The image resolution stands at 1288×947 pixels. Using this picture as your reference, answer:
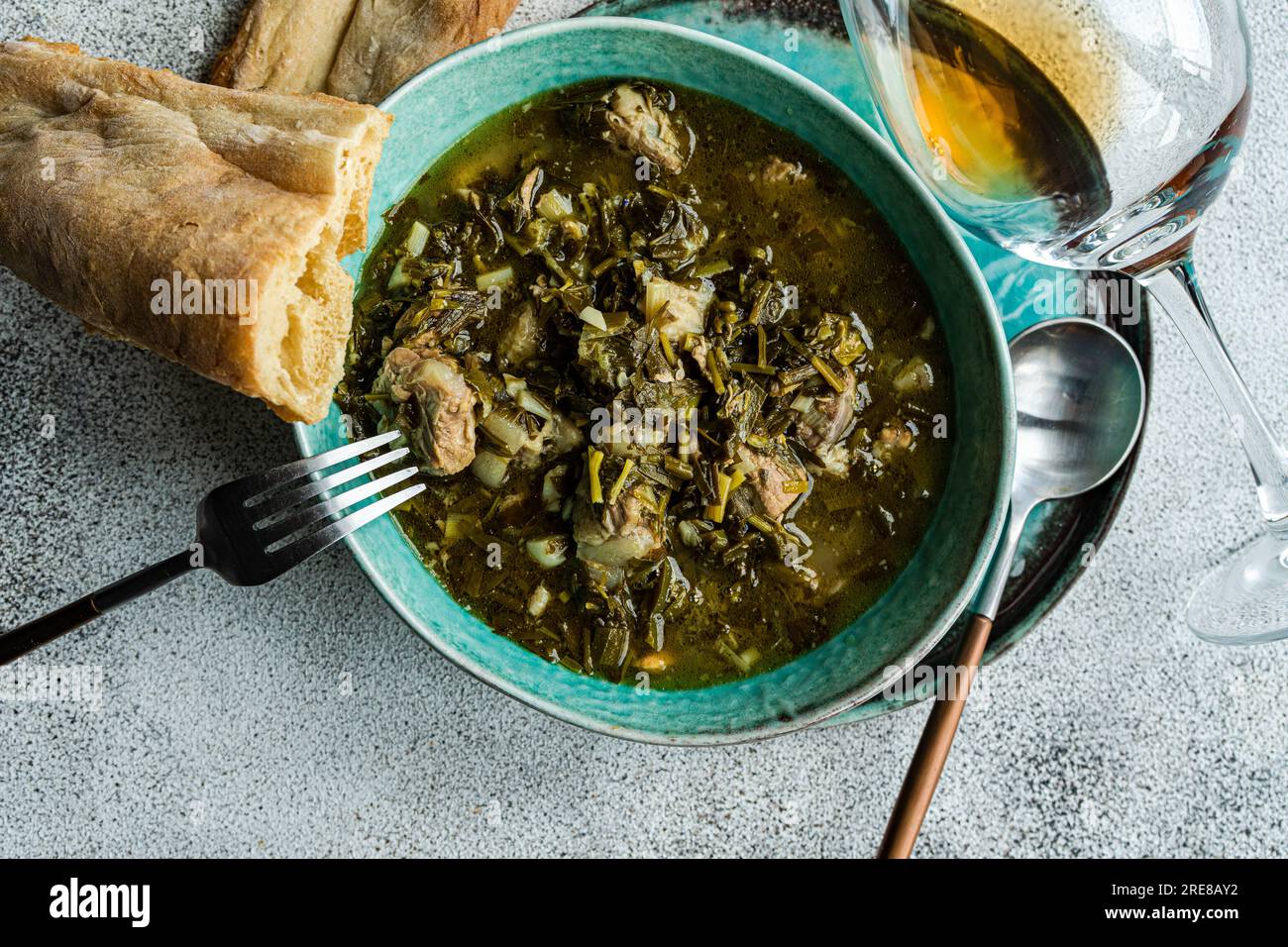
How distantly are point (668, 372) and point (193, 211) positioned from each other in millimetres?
1355

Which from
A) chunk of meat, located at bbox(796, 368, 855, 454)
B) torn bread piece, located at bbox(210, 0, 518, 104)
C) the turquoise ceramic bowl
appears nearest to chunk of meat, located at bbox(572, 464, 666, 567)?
the turquoise ceramic bowl

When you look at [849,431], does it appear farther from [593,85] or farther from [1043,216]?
[593,85]

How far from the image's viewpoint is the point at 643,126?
2922mm

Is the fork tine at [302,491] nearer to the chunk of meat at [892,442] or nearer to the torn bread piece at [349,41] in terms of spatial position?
the torn bread piece at [349,41]

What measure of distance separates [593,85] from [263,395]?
1407 millimetres

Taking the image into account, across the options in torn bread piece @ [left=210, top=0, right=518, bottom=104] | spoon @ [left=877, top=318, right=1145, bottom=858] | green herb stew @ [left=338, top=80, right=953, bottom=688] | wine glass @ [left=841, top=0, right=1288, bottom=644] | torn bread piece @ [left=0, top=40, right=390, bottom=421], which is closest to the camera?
wine glass @ [left=841, top=0, right=1288, bottom=644]

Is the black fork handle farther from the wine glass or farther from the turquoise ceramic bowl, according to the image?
the wine glass

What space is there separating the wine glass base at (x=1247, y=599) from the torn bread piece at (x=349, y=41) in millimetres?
3035

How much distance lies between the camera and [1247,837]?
3398 millimetres

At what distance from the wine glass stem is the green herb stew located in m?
0.69

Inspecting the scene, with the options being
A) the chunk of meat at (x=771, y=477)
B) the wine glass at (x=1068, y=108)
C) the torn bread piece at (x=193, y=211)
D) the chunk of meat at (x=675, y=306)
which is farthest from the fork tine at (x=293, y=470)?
A: the wine glass at (x=1068, y=108)

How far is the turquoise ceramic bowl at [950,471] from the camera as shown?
283 centimetres

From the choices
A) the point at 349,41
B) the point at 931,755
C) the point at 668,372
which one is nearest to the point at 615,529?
the point at 668,372

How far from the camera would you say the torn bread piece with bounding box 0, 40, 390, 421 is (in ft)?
7.80
